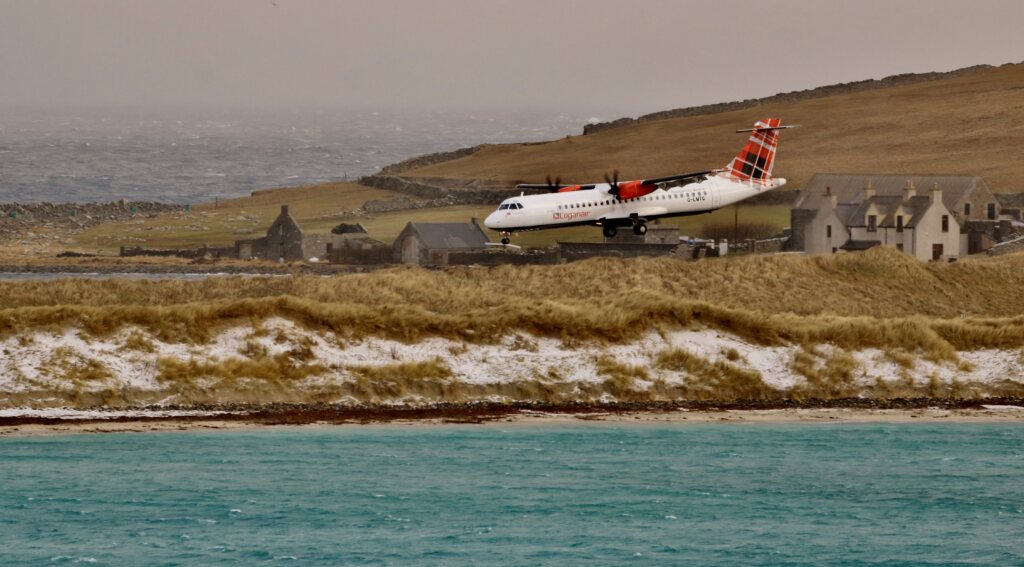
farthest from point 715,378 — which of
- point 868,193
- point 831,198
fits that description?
point 868,193

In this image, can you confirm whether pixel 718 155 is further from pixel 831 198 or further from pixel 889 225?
pixel 889 225

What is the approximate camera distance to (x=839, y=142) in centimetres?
15988

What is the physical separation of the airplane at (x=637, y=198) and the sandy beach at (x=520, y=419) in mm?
31448

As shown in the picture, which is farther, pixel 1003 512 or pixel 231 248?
pixel 231 248

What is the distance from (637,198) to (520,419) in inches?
1575

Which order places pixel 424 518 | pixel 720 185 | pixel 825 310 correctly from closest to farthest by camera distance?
pixel 424 518
pixel 825 310
pixel 720 185

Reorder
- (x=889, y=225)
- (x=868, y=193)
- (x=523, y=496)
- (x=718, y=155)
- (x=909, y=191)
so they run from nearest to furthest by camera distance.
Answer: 1. (x=523, y=496)
2. (x=889, y=225)
3. (x=909, y=191)
4. (x=868, y=193)
5. (x=718, y=155)

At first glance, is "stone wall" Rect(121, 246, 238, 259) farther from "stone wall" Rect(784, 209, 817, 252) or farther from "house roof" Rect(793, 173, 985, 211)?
"stone wall" Rect(784, 209, 817, 252)

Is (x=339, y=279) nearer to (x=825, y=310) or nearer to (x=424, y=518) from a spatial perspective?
(x=825, y=310)

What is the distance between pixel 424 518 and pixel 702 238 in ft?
226

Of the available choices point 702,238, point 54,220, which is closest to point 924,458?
point 702,238

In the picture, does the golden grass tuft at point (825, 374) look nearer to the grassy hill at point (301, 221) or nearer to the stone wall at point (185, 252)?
the grassy hill at point (301, 221)

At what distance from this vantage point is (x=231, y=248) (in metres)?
117

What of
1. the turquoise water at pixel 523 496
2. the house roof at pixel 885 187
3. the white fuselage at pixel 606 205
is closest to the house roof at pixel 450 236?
the white fuselage at pixel 606 205
